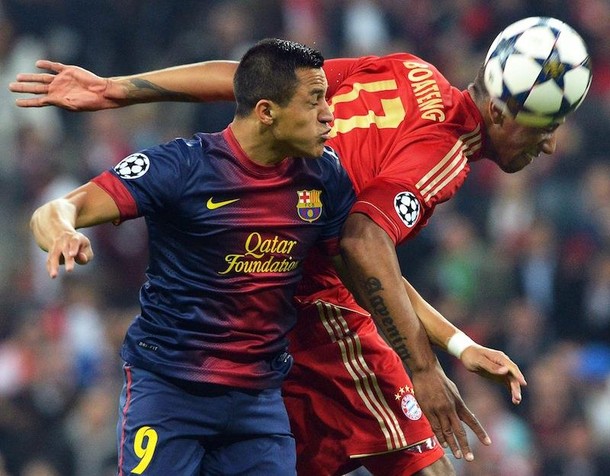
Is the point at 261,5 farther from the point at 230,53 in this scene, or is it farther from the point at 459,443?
the point at 459,443

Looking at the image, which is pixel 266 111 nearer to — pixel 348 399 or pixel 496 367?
pixel 496 367

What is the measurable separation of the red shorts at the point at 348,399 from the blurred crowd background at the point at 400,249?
4155 mm

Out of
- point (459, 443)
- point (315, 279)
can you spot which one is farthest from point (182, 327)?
point (459, 443)

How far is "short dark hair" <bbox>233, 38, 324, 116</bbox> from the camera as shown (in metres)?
5.13

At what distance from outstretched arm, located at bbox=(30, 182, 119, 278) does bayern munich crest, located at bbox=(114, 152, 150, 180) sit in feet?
0.36

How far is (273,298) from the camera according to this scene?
528 centimetres

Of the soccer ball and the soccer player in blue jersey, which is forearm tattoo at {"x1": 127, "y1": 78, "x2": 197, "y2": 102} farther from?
the soccer ball

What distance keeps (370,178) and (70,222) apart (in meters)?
1.45

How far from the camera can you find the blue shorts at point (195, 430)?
513 centimetres

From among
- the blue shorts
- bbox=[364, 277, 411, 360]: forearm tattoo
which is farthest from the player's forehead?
the blue shorts

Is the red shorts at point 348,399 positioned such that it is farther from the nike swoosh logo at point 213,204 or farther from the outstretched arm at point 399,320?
the nike swoosh logo at point 213,204

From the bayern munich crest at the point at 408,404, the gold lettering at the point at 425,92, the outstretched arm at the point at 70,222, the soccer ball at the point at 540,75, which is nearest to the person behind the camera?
the outstretched arm at the point at 70,222

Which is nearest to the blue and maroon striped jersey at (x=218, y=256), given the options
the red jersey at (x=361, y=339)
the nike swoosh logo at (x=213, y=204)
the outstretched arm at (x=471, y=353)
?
the nike swoosh logo at (x=213, y=204)

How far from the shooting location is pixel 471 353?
5238 millimetres
